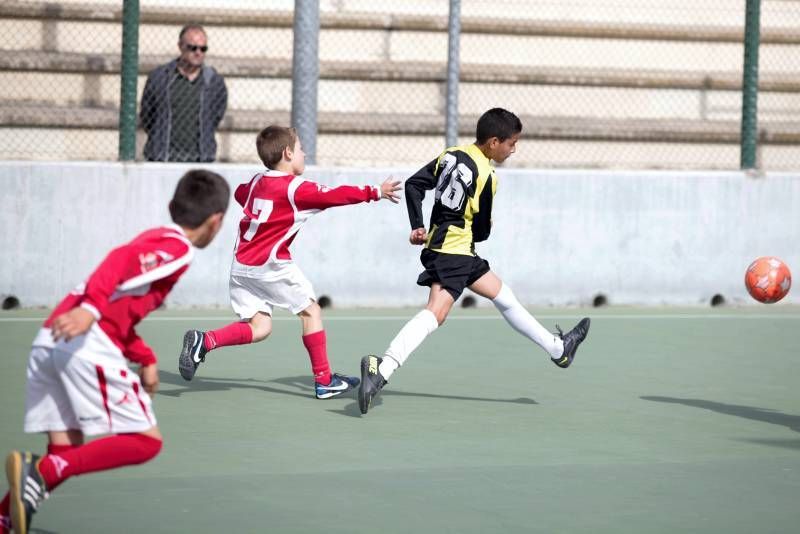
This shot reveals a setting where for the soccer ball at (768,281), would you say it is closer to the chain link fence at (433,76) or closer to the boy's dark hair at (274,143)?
the boy's dark hair at (274,143)

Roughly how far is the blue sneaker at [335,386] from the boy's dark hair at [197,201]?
326 centimetres

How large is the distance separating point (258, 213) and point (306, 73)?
13.6 feet

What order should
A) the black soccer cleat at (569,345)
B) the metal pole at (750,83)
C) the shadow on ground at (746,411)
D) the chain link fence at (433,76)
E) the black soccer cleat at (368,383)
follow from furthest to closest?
the chain link fence at (433,76) < the metal pole at (750,83) < the black soccer cleat at (569,345) < the shadow on ground at (746,411) < the black soccer cleat at (368,383)

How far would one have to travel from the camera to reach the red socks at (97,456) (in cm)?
521

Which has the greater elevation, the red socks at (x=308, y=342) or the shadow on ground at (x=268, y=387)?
the red socks at (x=308, y=342)

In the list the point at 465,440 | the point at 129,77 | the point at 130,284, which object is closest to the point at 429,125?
the point at 129,77

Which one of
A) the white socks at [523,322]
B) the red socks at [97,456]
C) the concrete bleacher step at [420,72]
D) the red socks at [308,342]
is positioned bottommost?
the red socks at [97,456]

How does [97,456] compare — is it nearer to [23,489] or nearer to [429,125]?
[23,489]

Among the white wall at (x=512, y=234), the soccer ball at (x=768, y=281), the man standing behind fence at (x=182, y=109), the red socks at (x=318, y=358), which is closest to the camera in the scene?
the red socks at (x=318, y=358)

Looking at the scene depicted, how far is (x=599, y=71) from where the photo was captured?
55.4ft

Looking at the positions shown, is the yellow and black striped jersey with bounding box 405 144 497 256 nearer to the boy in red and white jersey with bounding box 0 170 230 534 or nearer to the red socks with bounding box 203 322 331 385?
the red socks with bounding box 203 322 331 385

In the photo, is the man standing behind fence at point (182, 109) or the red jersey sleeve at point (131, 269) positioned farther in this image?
the man standing behind fence at point (182, 109)

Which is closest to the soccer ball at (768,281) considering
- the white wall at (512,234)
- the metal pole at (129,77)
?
the white wall at (512,234)

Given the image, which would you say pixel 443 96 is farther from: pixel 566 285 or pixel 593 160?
pixel 566 285
